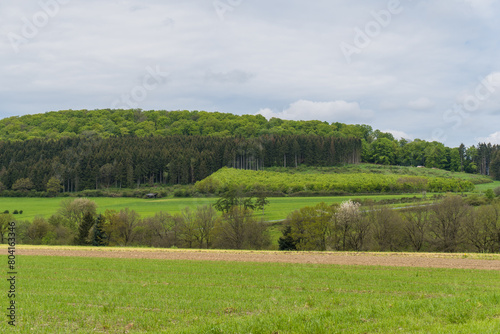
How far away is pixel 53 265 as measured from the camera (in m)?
32.5

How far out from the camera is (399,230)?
67.9m

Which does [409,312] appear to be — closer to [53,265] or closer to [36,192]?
[53,265]

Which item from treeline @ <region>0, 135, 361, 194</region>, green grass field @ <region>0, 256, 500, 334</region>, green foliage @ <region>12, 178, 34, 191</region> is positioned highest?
treeline @ <region>0, 135, 361, 194</region>

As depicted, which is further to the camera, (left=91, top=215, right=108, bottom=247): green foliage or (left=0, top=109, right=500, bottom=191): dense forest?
(left=0, top=109, right=500, bottom=191): dense forest

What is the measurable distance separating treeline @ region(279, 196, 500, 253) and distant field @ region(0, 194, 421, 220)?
18.5 m

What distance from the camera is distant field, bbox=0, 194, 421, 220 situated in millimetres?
95250

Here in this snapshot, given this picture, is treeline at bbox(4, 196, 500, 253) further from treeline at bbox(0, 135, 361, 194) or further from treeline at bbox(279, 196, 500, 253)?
treeline at bbox(0, 135, 361, 194)

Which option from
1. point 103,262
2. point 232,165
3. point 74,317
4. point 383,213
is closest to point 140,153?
point 232,165

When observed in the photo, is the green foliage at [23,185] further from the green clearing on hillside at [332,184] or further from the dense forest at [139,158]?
the green clearing on hillside at [332,184]

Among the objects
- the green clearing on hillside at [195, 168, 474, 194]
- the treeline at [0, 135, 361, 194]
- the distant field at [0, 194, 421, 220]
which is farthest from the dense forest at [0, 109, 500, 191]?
the green clearing on hillside at [195, 168, 474, 194]

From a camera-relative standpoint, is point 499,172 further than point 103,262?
Yes

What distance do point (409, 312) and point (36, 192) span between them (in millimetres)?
153225

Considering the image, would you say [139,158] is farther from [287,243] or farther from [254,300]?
[254,300]

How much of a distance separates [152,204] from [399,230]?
68.5m
